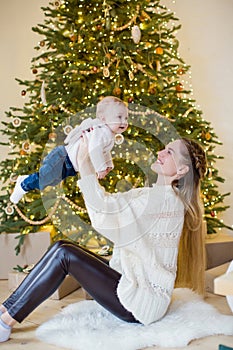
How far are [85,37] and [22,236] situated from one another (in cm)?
138

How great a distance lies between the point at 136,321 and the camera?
7.32ft

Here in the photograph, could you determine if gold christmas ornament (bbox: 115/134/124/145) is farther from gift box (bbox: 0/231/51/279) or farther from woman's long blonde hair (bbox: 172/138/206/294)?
gift box (bbox: 0/231/51/279)

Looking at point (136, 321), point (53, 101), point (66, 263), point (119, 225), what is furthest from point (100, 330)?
point (53, 101)

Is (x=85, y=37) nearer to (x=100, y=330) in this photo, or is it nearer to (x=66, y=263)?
(x=66, y=263)

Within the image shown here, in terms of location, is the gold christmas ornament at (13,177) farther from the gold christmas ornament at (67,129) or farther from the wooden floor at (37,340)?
the gold christmas ornament at (67,129)

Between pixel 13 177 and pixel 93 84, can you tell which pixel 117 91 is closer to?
pixel 93 84

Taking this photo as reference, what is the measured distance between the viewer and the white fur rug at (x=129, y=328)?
2080mm

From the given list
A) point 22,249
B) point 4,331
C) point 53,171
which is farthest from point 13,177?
point 4,331

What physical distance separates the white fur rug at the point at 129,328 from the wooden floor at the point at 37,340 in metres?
0.03

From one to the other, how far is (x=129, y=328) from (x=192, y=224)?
0.55 m

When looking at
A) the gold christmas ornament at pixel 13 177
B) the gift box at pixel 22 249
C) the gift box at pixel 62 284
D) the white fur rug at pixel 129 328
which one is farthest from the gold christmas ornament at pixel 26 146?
the white fur rug at pixel 129 328

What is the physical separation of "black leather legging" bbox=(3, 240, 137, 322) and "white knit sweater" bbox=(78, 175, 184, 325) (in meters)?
0.06

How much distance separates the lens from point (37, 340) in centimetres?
218

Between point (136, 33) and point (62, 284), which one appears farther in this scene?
point (136, 33)
